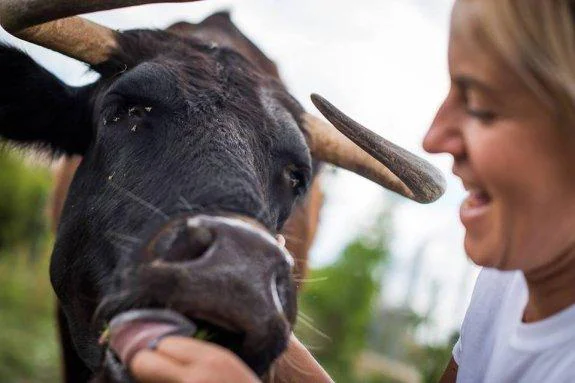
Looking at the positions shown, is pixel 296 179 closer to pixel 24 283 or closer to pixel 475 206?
pixel 475 206

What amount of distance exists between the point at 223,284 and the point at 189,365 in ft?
1.61

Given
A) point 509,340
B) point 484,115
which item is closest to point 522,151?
point 484,115

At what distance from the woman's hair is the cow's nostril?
1.02 m

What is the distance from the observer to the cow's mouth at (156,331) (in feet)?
6.21

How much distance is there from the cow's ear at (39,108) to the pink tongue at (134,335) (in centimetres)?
203

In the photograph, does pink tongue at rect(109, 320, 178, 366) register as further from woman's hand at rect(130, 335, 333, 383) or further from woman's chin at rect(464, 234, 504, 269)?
woman's chin at rect(464, 234, 504, 269)

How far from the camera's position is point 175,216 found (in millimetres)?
2625

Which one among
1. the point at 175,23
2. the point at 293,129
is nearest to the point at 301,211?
the point at 175,23

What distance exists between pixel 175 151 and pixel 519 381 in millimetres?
1631

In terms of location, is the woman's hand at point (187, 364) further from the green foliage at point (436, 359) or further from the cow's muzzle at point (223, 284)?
the green foliage at point (436, 359)

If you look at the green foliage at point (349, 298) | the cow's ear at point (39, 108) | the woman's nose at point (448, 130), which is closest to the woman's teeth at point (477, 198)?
the woman's nose at point (448, 130)

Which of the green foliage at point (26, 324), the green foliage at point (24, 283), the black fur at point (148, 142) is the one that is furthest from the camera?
the green foliage at point (24, 283)

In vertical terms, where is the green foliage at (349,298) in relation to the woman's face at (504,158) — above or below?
below

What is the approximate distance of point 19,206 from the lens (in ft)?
54.8
